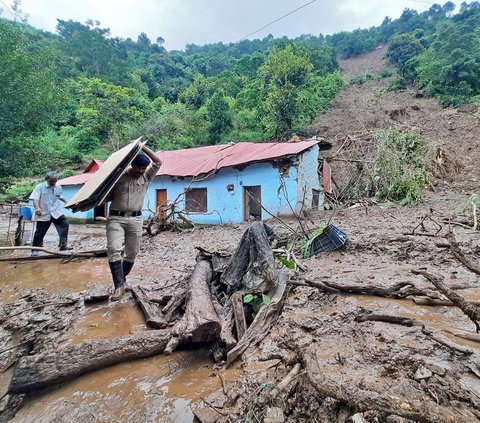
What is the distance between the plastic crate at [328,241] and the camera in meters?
5.82

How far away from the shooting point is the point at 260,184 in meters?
13.1

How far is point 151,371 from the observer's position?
2455mm

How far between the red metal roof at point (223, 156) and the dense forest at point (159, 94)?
5369 mm

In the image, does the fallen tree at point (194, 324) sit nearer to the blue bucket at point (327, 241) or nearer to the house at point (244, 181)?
the blue bucket at point (327, 241)

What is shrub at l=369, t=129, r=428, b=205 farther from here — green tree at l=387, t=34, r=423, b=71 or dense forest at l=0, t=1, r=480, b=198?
green tree at l=387, t=34, r=423, b=71

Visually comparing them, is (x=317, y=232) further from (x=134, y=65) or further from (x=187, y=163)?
(x=134, y=65)

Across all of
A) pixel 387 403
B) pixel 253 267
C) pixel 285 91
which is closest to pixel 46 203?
pixel 253 267

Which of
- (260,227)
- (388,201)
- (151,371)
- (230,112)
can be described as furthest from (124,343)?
(230,112)

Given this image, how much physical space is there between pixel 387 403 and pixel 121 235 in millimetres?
3338

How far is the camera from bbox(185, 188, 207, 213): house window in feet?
48.7

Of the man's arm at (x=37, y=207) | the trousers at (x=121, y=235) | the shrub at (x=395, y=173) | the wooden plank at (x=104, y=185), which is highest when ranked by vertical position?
the shrub at (x=395, y=173)

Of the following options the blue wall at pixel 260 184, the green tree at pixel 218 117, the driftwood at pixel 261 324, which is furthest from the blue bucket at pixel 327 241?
the green tree at pixel 218 117

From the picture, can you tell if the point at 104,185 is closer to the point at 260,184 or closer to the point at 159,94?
the point at 260,184

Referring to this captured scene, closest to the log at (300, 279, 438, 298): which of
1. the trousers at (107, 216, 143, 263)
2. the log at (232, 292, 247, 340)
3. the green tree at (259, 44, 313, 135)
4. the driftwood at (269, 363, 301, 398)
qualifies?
the log at (232, 292, 247, 340)
